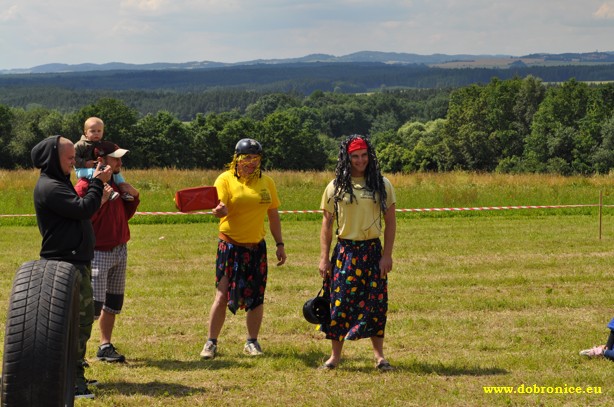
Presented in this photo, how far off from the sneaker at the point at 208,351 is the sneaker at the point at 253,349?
11.3 inches

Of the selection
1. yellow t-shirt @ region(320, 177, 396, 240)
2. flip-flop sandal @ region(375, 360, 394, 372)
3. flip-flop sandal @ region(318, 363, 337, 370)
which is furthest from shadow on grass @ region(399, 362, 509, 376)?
yellow t-shirt @ region(320, 177, 396, 240)

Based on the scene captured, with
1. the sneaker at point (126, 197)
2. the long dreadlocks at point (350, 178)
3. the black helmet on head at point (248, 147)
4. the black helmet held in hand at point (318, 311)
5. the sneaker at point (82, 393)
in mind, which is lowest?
the sneaker at point (82, 393)

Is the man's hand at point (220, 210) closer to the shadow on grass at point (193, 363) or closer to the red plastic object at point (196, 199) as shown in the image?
the red plastic object at point (196, 199)

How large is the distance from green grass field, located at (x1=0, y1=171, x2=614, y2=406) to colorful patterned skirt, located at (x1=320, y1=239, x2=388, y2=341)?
365 mm

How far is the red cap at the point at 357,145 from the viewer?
7.00 m

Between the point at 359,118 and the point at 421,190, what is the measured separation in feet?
569

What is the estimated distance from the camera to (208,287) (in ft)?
36.6

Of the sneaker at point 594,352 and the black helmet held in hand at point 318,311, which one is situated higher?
the black helmet held in hand at point 318,311

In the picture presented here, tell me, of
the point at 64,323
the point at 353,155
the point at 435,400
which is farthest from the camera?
the point at 353,155

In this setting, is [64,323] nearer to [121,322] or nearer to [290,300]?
[121,322]

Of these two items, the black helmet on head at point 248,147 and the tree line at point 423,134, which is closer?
the black helmet on head at point 248,147

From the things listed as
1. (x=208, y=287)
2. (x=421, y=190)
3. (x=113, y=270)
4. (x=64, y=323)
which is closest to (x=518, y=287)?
(x=208, y=287)

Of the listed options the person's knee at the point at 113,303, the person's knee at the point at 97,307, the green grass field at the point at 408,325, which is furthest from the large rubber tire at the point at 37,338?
the person's knee at the point at 113,303

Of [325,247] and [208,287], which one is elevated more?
[325,247]
